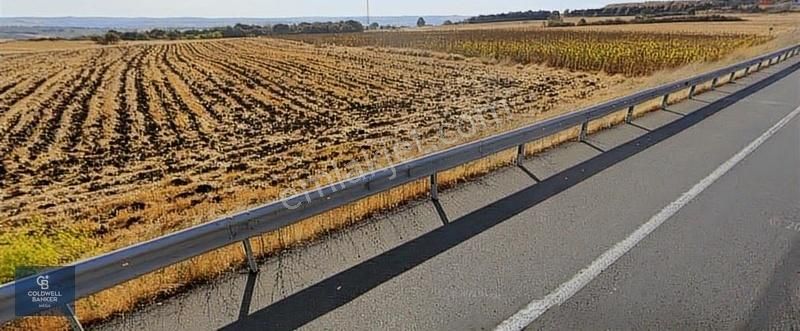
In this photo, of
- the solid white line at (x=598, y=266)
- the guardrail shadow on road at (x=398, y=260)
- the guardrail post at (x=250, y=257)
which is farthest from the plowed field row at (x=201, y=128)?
the solid white line at (x=598, y=266)

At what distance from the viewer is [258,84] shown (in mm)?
24594

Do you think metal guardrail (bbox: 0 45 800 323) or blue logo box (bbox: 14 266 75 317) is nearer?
blue logo box (bbox: 14 266 75 317)

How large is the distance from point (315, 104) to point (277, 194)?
11741mm

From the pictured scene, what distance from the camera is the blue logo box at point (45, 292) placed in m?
2.78

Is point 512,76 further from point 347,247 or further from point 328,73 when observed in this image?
point 347,247

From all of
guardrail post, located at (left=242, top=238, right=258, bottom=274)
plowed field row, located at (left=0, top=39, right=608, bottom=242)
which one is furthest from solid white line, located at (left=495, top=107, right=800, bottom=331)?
plowed field row, located at (left=0, top=39, right=608, bottom=242)

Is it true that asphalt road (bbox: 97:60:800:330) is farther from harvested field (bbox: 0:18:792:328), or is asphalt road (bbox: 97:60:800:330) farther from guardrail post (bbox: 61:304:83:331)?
harvested field (bbox: 0:18:792:328)

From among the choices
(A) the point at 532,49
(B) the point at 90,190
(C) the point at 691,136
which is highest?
(A) the point at 532,49

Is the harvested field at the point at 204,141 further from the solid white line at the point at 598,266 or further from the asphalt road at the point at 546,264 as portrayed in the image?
the solid white line at the point at 598,266

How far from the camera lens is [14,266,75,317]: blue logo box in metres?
2.78

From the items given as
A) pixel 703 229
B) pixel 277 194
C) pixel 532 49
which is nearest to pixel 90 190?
pixel 277 194

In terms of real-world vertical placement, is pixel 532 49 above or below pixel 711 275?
above

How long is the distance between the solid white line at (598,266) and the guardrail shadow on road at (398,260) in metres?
1.01

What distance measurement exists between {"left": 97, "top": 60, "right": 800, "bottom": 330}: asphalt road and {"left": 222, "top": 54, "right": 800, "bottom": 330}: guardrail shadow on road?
0.01m
